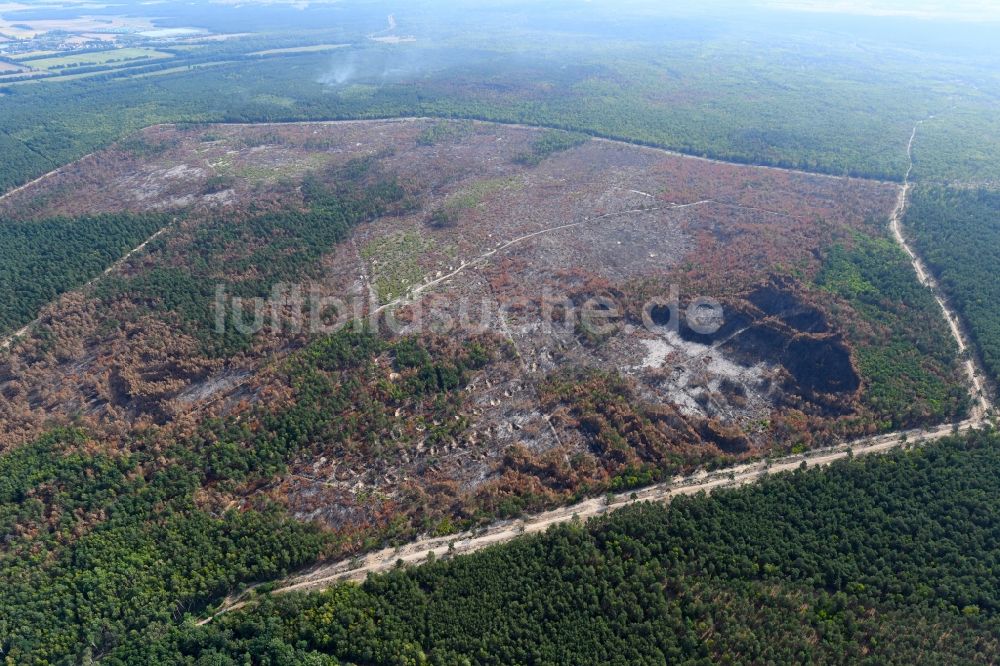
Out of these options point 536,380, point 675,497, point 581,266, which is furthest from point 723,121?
point 675,497

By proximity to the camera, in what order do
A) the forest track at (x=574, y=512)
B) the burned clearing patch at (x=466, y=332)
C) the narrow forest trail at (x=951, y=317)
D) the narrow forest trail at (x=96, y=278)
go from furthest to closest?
the narrow forest trail at (x=96, y=278) < the narrow forest trail at (x=951, y=317) < the burned clearing patch at (x=466, y=332) < the forest track at (x=574, y=512)

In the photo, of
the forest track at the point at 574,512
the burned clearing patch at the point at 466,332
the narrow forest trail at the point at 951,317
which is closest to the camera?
the forest track at the point at 574,512

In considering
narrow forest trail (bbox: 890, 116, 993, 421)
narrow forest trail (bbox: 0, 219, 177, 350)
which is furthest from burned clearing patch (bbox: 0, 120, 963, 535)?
narrow forest trail (bbox: 890, 116, 993, 421)

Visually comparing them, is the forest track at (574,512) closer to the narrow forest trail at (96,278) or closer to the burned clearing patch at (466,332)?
the burned clearing patch at (466,332)

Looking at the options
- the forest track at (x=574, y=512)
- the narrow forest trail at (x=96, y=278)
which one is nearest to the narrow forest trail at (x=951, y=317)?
the forest track at (x=574, y=512)

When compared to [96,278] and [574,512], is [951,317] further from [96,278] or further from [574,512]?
[96,278]

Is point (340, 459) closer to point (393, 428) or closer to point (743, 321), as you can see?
point (393, 428)
